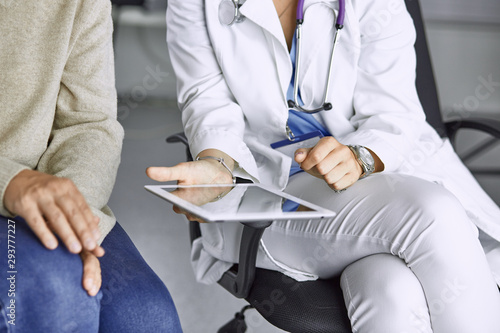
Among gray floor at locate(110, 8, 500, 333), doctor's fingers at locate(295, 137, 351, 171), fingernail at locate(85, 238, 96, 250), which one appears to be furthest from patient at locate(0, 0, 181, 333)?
gray floor at locate(110, 8, 500, 333)

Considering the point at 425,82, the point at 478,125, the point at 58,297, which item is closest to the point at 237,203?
the point at 58,297

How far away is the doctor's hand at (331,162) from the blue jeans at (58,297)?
0.34 metres

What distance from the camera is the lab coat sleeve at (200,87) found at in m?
1.08

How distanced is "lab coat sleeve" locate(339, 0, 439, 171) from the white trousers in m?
0.18

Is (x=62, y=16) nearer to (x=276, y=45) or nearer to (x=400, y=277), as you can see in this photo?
(x=276, y=45)

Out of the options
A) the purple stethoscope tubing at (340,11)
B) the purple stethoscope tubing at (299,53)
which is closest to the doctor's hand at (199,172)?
the purple stethoscope tubing at (299,53)

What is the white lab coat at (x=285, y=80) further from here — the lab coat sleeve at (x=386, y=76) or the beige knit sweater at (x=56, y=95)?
the beige knit sweater at (x=56, y=95)

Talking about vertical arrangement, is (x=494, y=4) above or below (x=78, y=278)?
below

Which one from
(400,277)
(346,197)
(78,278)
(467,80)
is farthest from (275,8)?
(467,80)

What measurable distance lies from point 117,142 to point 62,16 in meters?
0.23

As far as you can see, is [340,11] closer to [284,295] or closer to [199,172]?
[199,172]

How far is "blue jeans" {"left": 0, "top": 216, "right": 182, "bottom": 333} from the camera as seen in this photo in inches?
25.1

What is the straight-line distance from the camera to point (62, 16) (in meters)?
0.88

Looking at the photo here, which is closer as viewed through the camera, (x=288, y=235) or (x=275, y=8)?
(x=288, y=235)
